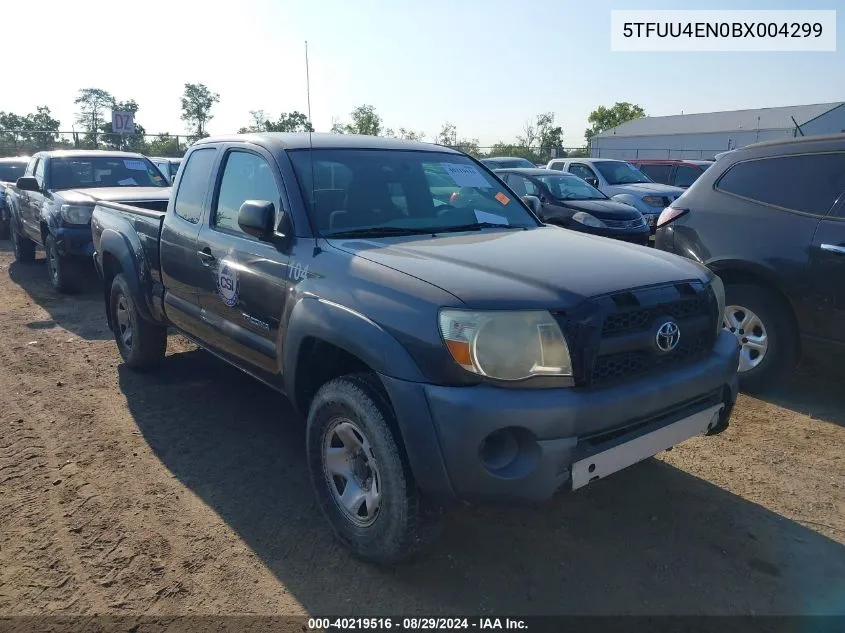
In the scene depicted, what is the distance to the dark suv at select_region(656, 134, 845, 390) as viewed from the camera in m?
4.39

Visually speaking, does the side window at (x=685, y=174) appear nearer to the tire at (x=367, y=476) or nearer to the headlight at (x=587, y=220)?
the headlight at (x=587, y=220)

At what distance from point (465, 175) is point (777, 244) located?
234cm

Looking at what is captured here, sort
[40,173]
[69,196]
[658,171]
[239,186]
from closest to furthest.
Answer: [239,186] < [69,196] < [40,173] < [658,171]

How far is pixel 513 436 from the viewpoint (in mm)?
2438

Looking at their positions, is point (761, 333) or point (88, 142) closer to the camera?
point (761, 333)

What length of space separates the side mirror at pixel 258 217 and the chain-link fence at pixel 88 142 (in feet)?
82.0

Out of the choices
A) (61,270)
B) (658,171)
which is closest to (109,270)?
(61,270)

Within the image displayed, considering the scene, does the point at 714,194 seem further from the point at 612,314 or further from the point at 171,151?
the point at 171,151

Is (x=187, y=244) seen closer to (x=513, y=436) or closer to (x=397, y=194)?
(x=397, y=194)

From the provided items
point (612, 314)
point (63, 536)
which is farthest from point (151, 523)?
point (612, 314)

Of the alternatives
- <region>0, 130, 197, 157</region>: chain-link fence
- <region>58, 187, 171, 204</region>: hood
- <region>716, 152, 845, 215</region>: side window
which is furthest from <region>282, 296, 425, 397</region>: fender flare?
<region>0, 130, 197, 157</region>: chain-link fence

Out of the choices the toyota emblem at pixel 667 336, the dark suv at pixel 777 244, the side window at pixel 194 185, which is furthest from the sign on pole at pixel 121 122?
the toyota emblem at pixel 667 336

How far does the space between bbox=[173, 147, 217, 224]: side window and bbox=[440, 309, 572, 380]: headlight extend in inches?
95.1

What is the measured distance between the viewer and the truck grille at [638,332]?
249 centimetres
